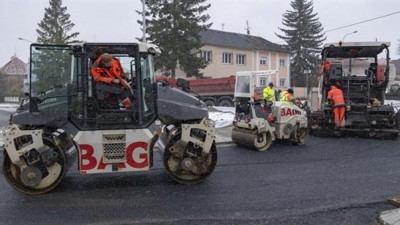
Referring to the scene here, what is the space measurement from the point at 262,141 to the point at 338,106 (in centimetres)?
325

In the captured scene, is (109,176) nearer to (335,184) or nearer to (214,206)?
(214,206)

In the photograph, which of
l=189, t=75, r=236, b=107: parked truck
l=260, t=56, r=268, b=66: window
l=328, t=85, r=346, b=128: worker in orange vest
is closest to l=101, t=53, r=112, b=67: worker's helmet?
l=328, t=85, r=346, b=128: worker in orange vest

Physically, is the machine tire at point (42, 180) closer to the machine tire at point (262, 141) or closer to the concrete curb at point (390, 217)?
the concrete curb at point (390, 217)

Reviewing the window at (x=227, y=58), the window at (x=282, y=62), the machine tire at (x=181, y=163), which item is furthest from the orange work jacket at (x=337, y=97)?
the window at (x=282, y=62)

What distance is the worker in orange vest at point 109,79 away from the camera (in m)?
7.02

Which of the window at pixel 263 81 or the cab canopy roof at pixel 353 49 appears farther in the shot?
the window at pixel 263 81

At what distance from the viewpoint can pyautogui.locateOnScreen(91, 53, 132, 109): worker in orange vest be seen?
7020mm

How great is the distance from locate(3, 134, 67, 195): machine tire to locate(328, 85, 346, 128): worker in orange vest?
8.66 meters

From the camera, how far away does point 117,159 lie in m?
7.02

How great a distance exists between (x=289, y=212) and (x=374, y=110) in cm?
834

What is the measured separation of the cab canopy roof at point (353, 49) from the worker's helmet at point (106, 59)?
9.12m

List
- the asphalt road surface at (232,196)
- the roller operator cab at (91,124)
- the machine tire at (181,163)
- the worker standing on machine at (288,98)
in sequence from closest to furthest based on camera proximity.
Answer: the asphalt road surface at (232,196) → the roller operator cab at (91,124) → the machine tire at (181,163) → the worker standing on machine at (288,98)

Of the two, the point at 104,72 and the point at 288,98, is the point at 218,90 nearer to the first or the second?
the point at 288,98

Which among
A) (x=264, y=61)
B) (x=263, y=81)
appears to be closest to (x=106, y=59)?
(x=263, y=81)
